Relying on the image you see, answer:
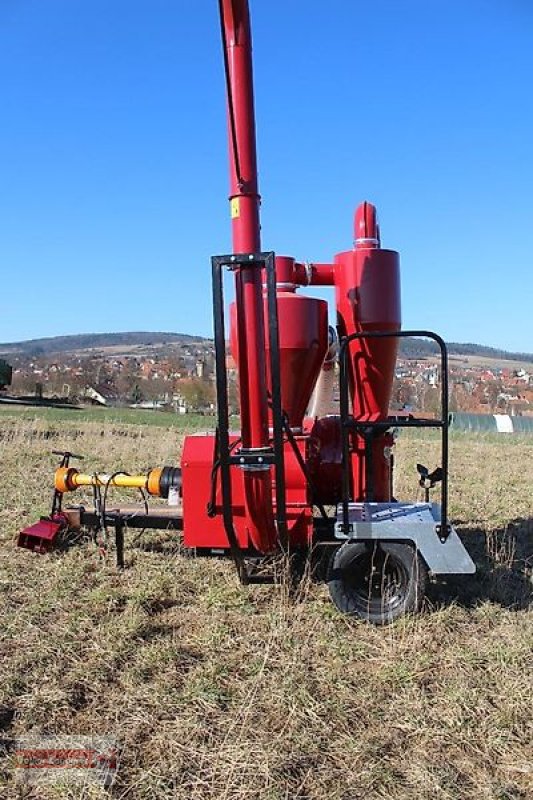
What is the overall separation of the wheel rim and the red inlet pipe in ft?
2.25

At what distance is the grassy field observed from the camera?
295 centimetres

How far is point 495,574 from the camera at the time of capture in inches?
214

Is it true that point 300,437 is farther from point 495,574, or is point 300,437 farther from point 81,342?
point 81,342

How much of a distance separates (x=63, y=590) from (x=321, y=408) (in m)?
2.34

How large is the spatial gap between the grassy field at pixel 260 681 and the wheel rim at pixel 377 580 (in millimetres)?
172

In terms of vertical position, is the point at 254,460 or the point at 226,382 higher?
the point at 226,382

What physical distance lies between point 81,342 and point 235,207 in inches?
5299

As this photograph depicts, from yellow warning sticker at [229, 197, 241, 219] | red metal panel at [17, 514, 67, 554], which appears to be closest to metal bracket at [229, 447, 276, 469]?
yellow warning sticker at [229, 197, 241, 219]

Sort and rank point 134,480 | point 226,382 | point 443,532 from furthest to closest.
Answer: point 134,480 → point 443,532 → point 226,382

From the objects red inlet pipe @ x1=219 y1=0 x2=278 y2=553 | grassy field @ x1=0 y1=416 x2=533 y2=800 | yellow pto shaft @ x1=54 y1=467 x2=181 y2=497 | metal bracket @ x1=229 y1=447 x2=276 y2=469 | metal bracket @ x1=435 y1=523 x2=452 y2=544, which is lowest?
grassy field @ x1=0 y1=416 x2=533 y2=800

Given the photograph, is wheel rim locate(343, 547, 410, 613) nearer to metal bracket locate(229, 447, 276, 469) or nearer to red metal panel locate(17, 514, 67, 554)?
metal bracket locate(229, 447, 276, 469)

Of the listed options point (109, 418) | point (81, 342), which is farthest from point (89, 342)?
point (109, 418)

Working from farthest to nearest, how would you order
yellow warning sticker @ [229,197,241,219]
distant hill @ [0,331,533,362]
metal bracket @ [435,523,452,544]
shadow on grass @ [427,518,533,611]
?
distant hill @ [0,331,533,362] < shadow on grass @ [427,518,533,611] < metal bracket @ [435,523,452,544] < yellow warning sticker @ [229,197,241,219]

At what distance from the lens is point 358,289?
16.3 feet
